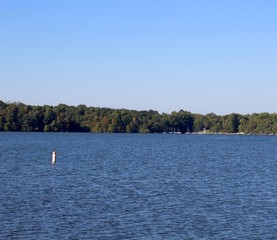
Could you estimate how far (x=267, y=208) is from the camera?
31.0m

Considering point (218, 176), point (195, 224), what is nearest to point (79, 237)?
point (195, 224)

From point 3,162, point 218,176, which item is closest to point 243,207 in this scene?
point 218,176

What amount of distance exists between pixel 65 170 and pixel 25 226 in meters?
26.9

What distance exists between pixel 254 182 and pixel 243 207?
13.1 m

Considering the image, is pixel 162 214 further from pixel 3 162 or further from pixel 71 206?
pixel 3 162

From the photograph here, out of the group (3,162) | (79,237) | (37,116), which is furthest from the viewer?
(37,116)

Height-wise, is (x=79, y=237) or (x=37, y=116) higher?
(x=37, y=116)

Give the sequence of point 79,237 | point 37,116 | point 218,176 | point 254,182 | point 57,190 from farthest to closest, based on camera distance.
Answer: point 37,116 → point 218,176 → point 254,182 → point 57,190 → point 79,237

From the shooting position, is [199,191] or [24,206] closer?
[24,206]

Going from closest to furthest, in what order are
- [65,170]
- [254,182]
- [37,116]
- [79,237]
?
[79,237] < [254,182] < [65,170] < [37,116]

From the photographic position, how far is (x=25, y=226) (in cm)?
2505

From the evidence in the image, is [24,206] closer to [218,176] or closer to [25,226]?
[25,226]

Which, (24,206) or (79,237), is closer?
(79,237)

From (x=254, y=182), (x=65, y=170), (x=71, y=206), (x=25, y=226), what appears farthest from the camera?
(x=65, y=170)
